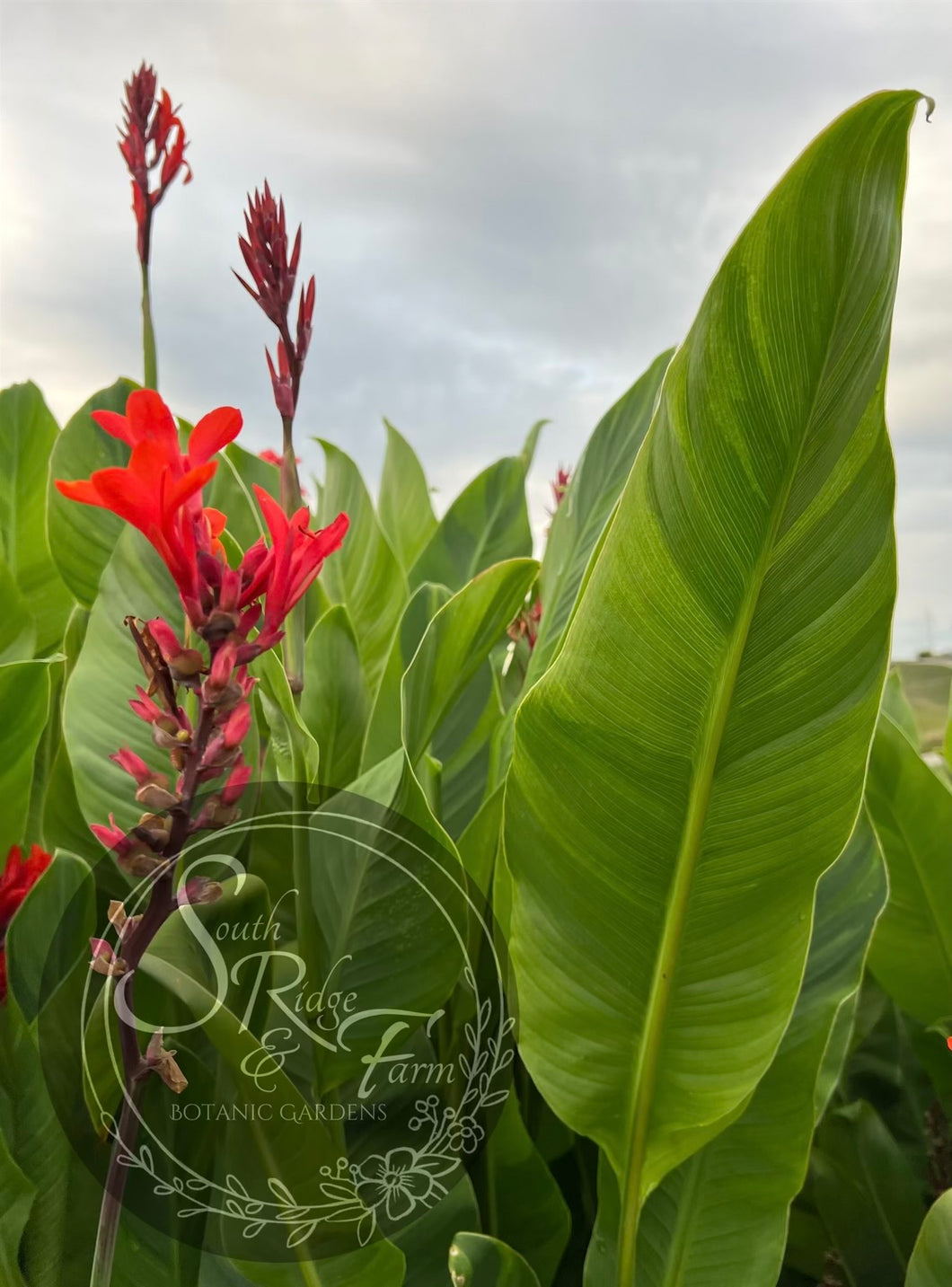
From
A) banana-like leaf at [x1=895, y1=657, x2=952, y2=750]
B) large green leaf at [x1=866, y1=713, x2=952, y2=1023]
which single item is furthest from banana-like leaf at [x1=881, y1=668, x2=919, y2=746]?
banana-like leaf at [x1=895, y1=657, x2=952, y2=750]

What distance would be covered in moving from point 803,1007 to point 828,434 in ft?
1.26

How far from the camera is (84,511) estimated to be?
0.87m

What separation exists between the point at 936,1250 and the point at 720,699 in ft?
1.08

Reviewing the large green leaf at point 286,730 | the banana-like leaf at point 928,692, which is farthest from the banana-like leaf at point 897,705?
the banana-like leaf at point 928,692

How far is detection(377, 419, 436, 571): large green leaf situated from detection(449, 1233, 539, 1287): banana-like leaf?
970 millimetres

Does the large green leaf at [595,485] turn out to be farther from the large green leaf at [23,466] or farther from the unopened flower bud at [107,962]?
the large green leaf at [23,466]

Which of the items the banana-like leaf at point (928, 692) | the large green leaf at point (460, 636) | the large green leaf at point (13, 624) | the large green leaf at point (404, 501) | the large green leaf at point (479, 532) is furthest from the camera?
the banana-like leaf at point (928, 692)

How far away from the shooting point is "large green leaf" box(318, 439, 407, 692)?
1011 mm

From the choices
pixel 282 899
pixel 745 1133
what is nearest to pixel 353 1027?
pixel 282 899

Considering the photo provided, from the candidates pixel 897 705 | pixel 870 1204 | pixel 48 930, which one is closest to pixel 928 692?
pixel 897 705

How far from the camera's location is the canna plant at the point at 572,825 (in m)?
0.41

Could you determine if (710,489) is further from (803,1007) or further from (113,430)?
(803,1007)

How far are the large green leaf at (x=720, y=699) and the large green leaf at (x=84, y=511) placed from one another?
0.54 meters

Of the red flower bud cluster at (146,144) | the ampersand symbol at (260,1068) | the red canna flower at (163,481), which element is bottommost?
the ampersand symbol at (260,1068)
